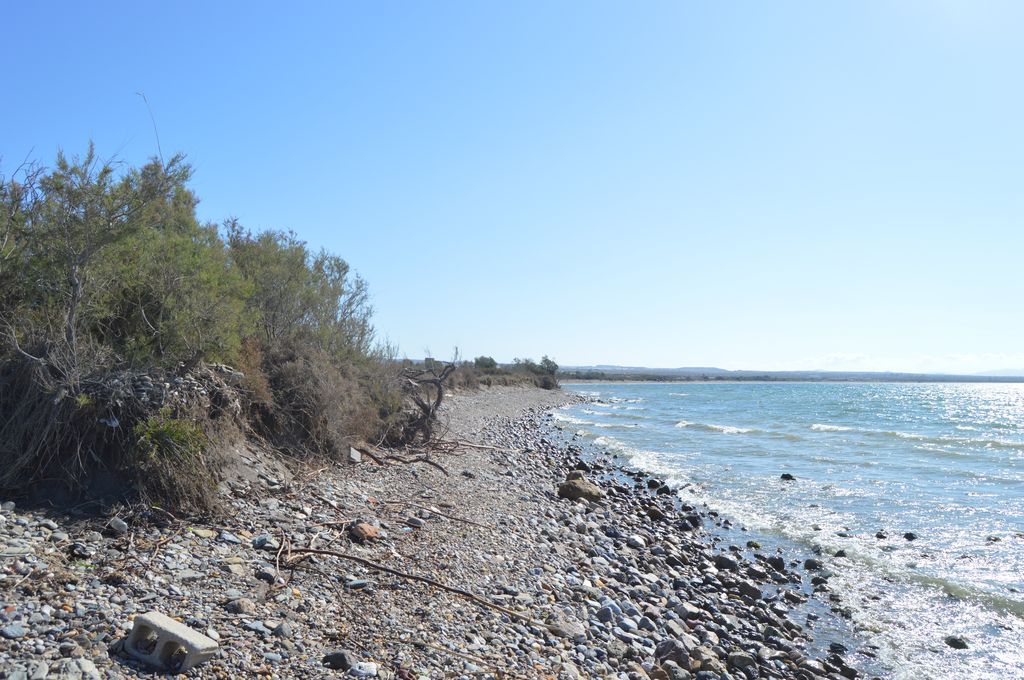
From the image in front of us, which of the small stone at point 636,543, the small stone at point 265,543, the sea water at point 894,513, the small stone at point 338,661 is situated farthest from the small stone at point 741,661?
the small stone at point 265,543

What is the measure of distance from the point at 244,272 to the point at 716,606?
11.5m

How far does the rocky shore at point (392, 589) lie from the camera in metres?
4.79

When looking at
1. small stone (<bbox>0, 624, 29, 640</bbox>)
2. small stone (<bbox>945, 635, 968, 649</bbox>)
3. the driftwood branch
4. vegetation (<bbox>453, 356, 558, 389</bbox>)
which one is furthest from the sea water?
vegetation (<bbox>453, 356, 558, 389</bbox>)

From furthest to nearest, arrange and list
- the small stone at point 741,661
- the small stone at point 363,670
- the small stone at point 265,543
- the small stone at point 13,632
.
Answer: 1. the small stone at point 741,661
2. the small stone at point 265,543
3. the small stone at point 363,670
4. the small stone at point 13,632

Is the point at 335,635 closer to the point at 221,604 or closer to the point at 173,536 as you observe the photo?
the point at 221,604

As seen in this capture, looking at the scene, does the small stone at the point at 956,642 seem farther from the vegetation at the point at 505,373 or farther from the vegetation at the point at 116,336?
the vegetation at the point at 505,373

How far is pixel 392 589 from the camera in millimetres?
6469

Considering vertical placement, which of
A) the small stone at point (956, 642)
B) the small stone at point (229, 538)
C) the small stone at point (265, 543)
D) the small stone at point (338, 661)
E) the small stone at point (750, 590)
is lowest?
the small stone at point (956, 642)

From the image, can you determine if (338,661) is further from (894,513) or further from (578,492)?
(894,513)

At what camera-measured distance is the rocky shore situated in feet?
15.7

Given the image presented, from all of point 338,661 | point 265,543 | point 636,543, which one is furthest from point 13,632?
point 636,543

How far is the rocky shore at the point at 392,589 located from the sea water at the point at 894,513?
118cm

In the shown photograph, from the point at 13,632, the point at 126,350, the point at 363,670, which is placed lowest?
the point at 363,670

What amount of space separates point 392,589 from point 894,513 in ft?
46.4
